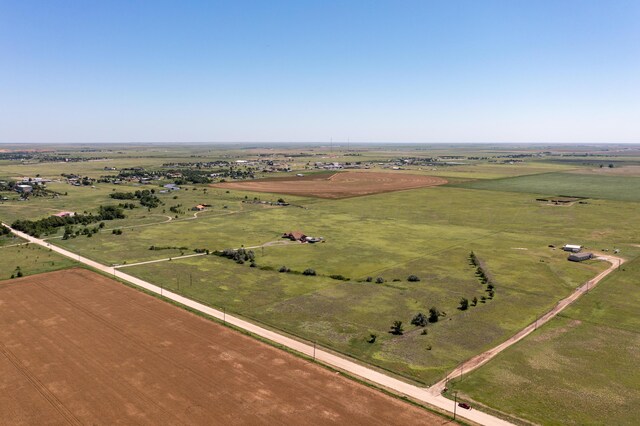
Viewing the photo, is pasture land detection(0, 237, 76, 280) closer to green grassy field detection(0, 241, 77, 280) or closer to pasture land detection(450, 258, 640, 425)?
green grassy field detection(0, 241, 77, 280)

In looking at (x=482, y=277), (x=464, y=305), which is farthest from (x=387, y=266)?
A: (x=464, y=305)

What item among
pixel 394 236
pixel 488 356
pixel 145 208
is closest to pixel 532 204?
pixel 394 236

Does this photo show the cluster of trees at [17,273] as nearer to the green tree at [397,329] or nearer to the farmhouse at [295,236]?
the farmhouse at [295,236]

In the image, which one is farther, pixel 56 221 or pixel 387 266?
pixel 56 221

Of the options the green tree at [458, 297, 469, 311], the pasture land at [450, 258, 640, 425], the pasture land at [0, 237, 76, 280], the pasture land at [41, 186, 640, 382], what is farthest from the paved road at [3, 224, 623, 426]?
the pasture land at [0, 237, 76, 280]

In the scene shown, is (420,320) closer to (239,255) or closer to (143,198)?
(239,255)

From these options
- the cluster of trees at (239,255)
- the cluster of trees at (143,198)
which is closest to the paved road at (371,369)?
the cluster of trees at (239,255)

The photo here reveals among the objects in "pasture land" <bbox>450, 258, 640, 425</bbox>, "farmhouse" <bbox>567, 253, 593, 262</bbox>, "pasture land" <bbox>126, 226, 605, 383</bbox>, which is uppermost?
"farmhouse" <bbox>567, 253, 593, 262</bbox>

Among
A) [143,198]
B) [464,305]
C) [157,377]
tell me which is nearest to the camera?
[157,377]
